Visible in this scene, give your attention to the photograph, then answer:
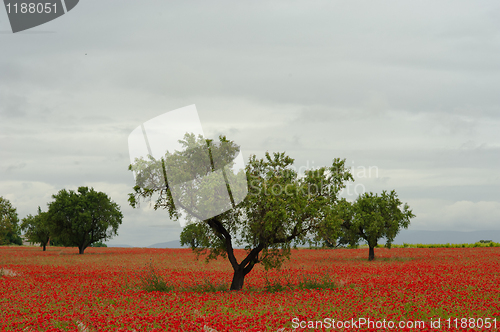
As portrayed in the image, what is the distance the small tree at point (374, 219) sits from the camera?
41.6 metres

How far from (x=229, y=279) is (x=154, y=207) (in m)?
8.02

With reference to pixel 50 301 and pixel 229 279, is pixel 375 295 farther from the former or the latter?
pixel 50 301

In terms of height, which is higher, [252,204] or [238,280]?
A: [252,204]

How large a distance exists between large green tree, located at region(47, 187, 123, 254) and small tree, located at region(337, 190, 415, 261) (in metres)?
41.4

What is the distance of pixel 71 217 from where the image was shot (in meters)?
64.4

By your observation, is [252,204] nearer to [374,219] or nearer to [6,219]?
[374,219]

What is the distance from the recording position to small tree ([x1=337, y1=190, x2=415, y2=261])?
136ft

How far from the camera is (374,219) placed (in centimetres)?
4191

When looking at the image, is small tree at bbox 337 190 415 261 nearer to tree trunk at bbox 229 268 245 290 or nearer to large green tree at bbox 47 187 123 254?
tree trunk at bbox 229 268 245 290

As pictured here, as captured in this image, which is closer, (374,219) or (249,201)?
(249,201)

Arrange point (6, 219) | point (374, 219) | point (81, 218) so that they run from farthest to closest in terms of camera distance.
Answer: point (6, 219) < point (81, 218) < point (374, 219)

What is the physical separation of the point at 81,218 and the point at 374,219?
45432 millimetres

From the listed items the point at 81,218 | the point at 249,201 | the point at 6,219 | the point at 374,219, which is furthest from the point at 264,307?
the point at 6,219

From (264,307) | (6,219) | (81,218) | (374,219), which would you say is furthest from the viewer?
(6,219)
